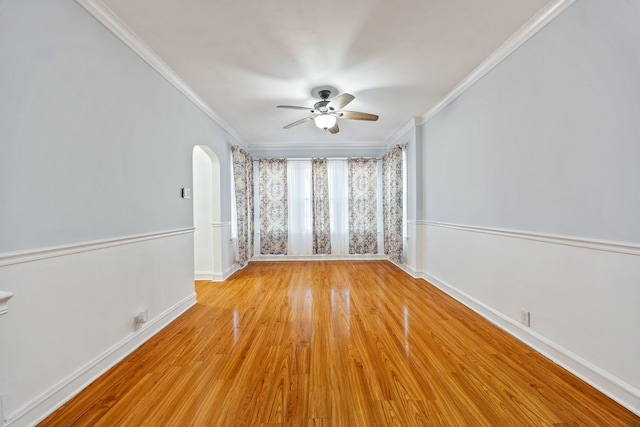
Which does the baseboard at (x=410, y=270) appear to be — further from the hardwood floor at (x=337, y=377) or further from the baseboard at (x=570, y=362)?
the baseboard at (x=570, y=362)

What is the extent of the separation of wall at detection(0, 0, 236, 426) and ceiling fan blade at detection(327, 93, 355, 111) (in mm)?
→ 1806

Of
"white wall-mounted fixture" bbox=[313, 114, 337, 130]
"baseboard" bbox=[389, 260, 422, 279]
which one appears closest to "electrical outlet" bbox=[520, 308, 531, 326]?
"baseboard" bbox=[389, 260, 422, 279]

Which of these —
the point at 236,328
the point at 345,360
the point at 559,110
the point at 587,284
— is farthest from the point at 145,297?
the point at 559,110

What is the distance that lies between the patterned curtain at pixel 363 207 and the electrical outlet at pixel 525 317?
147 inches

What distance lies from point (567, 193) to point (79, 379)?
3465mm

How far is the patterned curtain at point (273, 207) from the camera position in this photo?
19.4ft

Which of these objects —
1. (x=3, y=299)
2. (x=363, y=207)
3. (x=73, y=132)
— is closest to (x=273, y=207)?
(x=363, y=207)

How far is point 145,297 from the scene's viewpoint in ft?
7.81

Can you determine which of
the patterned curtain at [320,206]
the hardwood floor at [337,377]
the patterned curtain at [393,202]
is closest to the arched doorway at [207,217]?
the hardwood floor at [337,377]

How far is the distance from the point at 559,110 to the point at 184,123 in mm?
3554

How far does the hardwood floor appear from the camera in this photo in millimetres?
1458

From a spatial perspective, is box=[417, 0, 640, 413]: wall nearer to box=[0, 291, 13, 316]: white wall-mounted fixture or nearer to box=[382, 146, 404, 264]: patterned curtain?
box=[382, 146, 404, 264]: patterned curtain

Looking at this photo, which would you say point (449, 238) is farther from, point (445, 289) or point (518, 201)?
point (518, 201)

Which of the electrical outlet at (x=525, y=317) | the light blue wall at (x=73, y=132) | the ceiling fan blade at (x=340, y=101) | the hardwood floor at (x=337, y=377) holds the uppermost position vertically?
the ceiling fan blade at (x=340, y=101)
